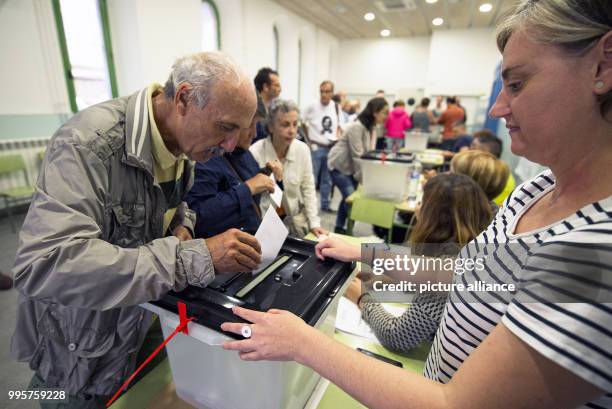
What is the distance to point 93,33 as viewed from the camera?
395 centimetres

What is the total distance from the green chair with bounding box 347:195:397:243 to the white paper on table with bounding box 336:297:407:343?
1377mm

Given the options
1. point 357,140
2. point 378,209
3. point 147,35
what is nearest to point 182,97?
point 378,209

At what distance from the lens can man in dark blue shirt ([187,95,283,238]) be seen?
4.80 ft

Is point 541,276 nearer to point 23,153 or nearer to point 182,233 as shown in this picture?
point 182,233

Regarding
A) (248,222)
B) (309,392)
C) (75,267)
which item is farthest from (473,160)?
(75,267)

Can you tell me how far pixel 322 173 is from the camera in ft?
15.8

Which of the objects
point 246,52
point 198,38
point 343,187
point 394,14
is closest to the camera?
point 343,187

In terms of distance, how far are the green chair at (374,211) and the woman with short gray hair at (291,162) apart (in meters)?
0.69

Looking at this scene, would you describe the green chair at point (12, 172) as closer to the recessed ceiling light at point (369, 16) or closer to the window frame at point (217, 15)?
the window frame at point (217, 15)

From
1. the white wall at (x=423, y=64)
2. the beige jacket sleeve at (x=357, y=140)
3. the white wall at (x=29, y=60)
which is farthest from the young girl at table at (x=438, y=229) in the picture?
the white wall at (x=423, y=64)

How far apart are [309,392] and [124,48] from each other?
4685 mm

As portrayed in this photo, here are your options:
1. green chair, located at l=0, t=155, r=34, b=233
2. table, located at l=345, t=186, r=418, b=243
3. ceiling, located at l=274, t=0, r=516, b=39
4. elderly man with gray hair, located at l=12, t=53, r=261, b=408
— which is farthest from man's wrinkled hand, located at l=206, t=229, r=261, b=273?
ceiling, located at l=274, t=0, r=516, b=39

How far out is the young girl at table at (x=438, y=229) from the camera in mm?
1076

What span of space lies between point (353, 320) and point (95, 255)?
3.03 feet
